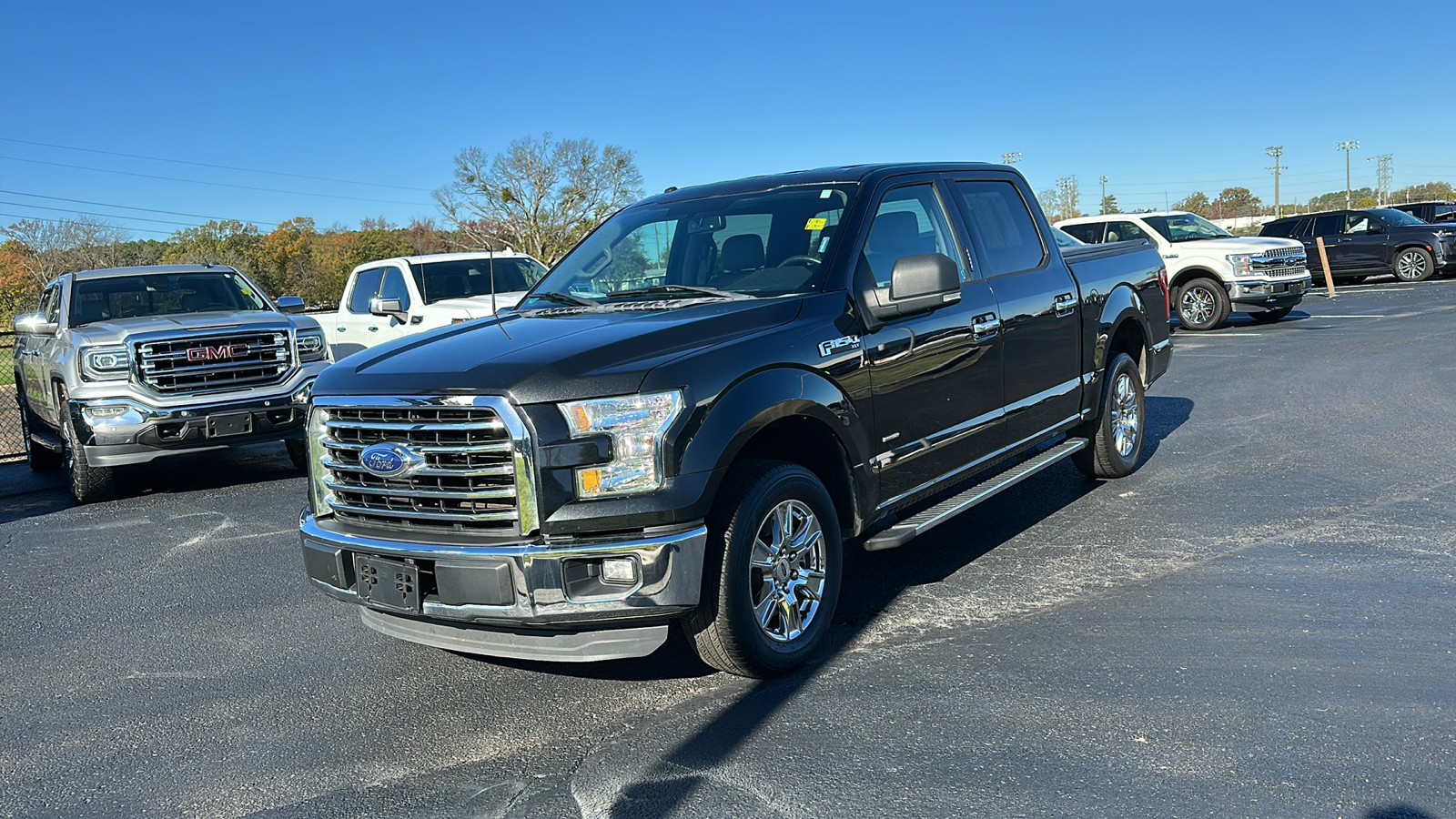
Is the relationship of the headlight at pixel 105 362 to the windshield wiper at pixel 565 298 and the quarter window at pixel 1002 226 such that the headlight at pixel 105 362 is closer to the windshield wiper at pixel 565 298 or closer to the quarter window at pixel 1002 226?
the windshield wiper at pixel 565 298

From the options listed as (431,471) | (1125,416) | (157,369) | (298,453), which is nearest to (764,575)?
(431,471)

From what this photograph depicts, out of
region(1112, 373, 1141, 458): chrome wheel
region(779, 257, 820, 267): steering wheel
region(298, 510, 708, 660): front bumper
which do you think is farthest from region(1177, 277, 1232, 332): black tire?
region(298, 510, 708, 660): front bumper

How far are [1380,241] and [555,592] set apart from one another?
27.2 metres

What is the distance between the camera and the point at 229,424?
28.8 ft

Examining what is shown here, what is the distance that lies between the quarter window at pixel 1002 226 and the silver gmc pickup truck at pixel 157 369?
18.2ft

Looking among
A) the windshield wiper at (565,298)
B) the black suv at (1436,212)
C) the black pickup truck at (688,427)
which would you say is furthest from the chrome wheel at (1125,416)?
the black suv at (1436,212)

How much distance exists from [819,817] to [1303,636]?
7.62ft

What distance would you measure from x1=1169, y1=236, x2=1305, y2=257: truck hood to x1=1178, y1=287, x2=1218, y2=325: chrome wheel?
2.28 feet

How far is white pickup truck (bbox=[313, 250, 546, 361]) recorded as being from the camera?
12398 mm

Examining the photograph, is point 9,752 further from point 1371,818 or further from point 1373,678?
point 1373,678

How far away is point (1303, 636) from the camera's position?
4.30 meters

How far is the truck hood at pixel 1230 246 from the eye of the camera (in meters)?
17.3

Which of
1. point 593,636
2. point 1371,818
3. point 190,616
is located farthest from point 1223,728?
point 190,616

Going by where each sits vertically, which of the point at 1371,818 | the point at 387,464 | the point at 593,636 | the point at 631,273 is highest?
the point at 631,273
